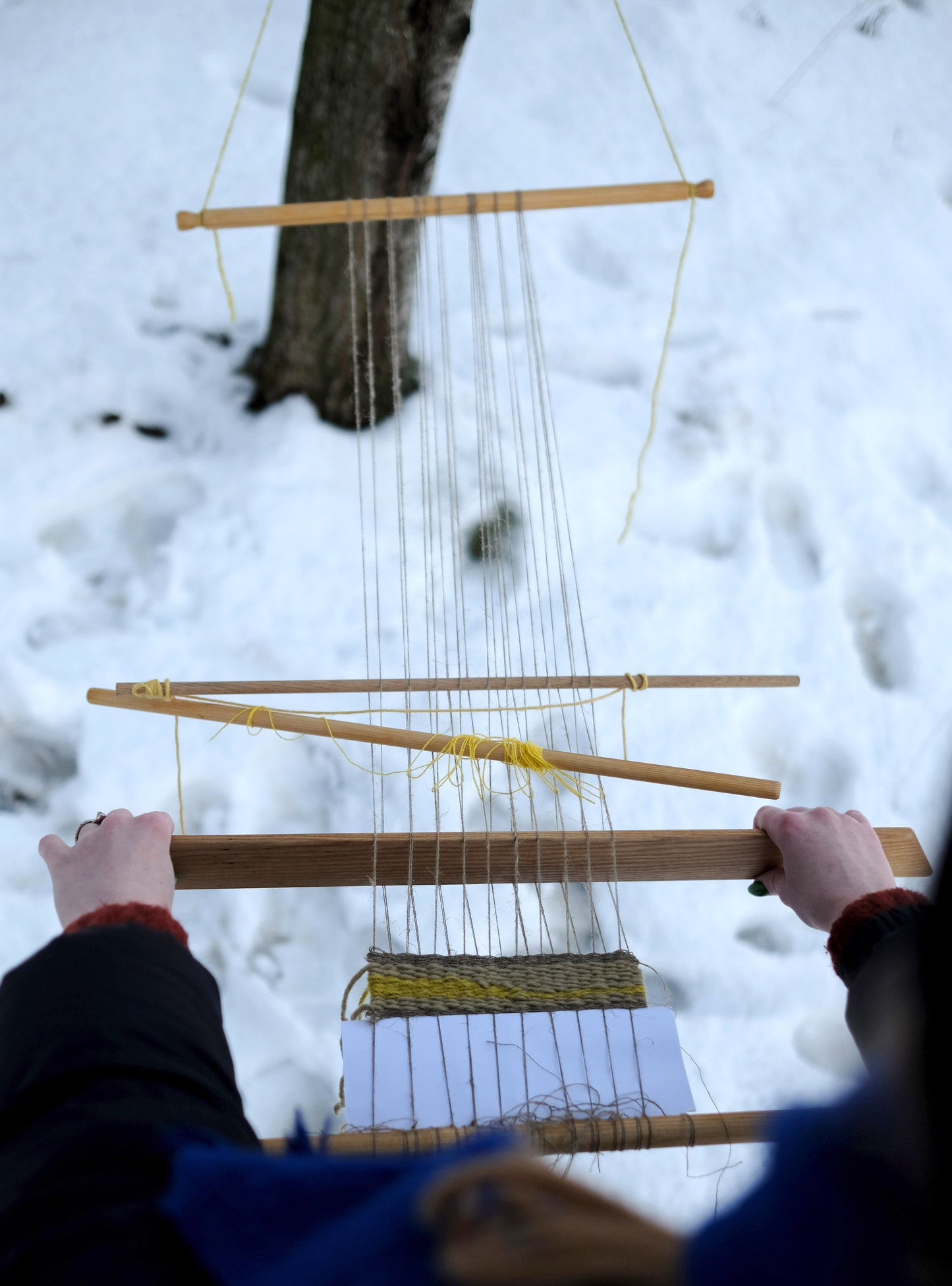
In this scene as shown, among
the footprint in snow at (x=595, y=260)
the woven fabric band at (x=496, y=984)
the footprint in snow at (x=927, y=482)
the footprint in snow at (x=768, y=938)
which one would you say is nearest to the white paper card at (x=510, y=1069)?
the woven fabric band at (x=496, y=984)

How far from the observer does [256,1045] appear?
1.35 metres

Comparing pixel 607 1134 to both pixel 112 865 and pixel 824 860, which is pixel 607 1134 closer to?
pixel 824 860

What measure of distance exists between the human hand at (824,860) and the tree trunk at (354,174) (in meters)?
0.89

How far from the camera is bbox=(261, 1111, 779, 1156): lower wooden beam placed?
70cm

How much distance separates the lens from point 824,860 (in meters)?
0.85

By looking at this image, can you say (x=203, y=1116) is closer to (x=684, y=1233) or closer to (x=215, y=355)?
(x=684, y=1233)

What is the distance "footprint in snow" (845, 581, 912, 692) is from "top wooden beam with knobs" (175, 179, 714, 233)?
882 mm

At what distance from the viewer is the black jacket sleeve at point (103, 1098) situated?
1.36 ft

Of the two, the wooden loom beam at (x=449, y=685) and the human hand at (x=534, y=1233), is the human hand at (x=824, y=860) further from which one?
the human hand at (x=534, y=1233)

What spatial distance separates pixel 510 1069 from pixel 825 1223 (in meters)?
0.55

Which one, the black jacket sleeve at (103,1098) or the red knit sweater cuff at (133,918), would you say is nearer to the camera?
the black jacket sleeve at (103,1098)

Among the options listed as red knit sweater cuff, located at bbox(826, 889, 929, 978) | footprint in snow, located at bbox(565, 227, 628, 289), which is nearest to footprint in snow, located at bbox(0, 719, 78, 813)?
red knit sweater cuff, located at bbox(826, 889, 929, 978)

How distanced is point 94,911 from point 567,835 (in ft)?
1.53

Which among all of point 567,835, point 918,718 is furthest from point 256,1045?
point 918,718
